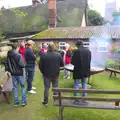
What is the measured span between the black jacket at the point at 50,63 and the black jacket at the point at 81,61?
1.54 feet

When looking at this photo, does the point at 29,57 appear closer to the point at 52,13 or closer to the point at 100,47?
the point at 100,47

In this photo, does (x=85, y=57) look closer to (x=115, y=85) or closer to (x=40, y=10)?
(x=115, y=85)

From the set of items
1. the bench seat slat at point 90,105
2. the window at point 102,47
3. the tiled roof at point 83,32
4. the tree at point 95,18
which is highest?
the tree at point 95,18

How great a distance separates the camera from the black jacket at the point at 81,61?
6.75 m

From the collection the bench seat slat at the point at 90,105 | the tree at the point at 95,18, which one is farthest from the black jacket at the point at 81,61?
the tree at the point at 95,18

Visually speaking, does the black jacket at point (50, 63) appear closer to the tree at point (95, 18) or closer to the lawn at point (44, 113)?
the lawn at point (44, 113)

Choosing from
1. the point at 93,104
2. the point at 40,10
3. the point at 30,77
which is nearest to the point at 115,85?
the point at 30,77

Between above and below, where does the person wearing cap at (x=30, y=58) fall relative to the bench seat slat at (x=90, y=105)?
above

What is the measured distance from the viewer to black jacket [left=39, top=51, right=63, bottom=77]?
22.0 feet

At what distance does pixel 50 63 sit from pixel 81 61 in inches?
33.7

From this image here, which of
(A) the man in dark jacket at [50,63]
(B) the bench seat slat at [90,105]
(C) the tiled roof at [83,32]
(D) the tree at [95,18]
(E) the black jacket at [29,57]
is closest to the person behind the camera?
(B) the bench seat slat at [90,105]

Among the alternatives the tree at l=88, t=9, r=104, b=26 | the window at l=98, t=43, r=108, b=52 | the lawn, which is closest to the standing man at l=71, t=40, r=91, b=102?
the lawn

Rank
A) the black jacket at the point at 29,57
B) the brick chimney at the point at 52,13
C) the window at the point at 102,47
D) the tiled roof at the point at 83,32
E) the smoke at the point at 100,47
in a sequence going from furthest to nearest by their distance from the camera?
the brick chimney at the point at 52,13 → the tiled roof at the point at 83,32 → the window at the point at 102,47 → the smoke at the point at 100,47 → the black jacket at the point at 29,57

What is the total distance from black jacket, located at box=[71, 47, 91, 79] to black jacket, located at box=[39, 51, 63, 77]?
470 mm
